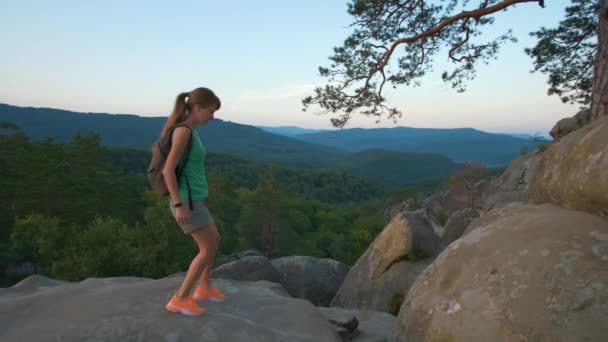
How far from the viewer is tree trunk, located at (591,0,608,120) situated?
8.12 meters

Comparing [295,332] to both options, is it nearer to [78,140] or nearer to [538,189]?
[538,189]

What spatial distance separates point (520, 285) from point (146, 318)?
430 cm

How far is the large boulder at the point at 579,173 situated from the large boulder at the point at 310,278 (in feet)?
30.5

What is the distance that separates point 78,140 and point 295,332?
35.8m

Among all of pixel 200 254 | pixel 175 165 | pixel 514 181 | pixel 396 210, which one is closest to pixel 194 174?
pixel 175 165

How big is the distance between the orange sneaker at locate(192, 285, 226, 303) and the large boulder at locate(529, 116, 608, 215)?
5.03 m

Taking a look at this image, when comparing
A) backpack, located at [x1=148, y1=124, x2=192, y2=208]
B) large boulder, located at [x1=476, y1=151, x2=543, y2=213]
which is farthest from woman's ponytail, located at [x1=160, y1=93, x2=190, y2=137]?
large boulder, located at [x1=476, y1=151, x2=543, y2=213]

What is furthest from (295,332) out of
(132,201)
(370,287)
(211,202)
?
(132,201)

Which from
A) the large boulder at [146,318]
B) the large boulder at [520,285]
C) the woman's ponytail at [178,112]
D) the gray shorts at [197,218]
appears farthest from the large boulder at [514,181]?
the woman's ponytail at [178,112]

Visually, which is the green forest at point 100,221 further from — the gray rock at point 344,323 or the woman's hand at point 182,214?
the woman's hand at point 182,214

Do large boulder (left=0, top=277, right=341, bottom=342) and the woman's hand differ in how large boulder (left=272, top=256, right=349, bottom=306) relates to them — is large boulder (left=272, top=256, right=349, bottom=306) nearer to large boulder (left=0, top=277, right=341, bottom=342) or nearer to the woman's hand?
large boulder (left=0, top=277, right=341, bottom=342)

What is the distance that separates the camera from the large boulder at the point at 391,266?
11.8 meters

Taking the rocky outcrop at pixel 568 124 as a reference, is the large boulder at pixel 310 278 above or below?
below

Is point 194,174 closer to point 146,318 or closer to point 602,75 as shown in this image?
point 146,318
